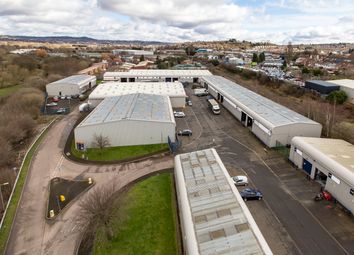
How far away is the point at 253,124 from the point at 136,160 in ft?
62.8

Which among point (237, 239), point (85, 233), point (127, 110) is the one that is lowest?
point (85, 233)

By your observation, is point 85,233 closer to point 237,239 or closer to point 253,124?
point 237,239

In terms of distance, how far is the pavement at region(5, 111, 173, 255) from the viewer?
68.4ft

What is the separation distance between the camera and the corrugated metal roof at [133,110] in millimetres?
37344

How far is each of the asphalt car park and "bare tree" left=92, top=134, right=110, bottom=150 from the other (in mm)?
10401

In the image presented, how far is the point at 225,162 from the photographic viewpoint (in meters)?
32.4

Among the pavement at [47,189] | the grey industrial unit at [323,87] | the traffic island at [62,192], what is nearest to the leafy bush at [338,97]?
the grey industrial unit at [323,87]

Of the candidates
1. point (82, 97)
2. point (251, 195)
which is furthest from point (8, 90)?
point (251, 195)

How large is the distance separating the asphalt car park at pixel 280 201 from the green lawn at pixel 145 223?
747 centimetres

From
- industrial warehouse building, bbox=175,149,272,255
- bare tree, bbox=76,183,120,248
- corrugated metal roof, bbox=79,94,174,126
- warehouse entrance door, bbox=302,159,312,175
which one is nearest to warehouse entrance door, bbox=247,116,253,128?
corrugated metal roof, bbox=79,94,174,126

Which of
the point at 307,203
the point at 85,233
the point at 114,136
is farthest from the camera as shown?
the point at 114,136

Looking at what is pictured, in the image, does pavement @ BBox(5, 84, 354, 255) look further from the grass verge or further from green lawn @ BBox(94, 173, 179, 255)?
green lawn @ BBox(94, 173, 179, 255)

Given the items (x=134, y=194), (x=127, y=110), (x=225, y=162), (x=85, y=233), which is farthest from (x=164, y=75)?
(x=85, y=233)

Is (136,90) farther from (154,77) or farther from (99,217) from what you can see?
(99,217)
